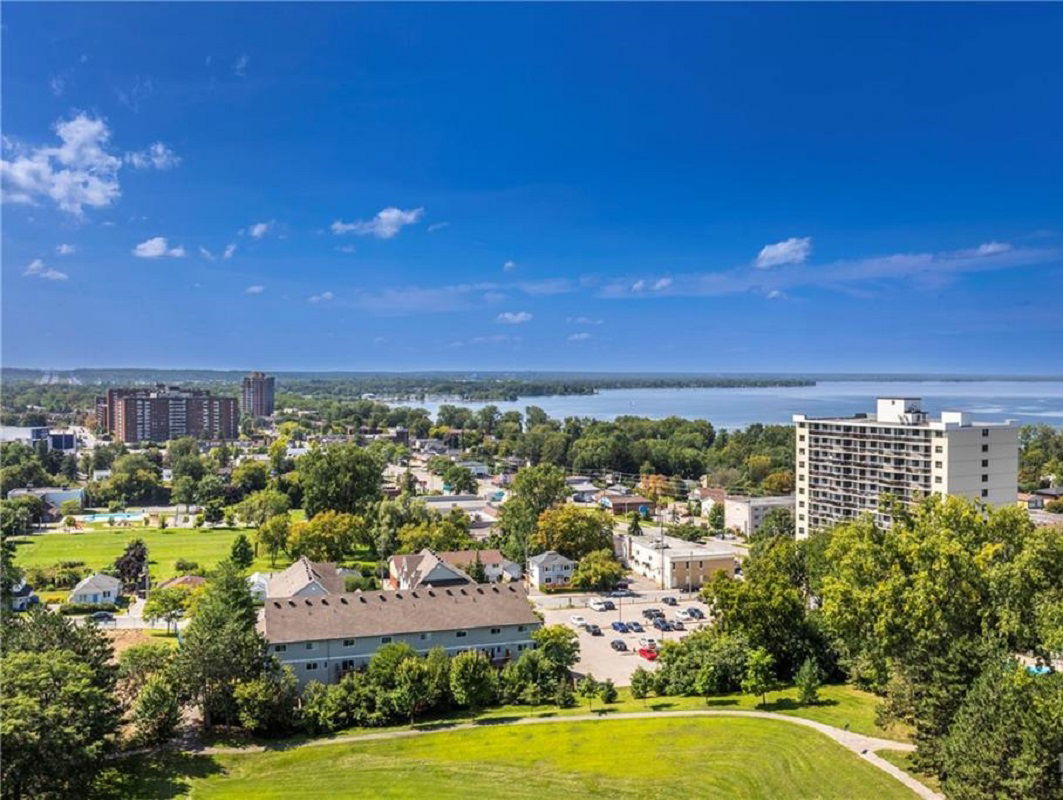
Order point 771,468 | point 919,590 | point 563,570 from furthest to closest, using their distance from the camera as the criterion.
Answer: point 771,468
point 563,570
point 919,590

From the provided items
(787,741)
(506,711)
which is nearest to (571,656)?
(506,711)

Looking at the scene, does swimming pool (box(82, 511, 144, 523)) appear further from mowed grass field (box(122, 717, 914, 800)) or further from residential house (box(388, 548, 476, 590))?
mowed grass field (box(122, 717, 914, 800))

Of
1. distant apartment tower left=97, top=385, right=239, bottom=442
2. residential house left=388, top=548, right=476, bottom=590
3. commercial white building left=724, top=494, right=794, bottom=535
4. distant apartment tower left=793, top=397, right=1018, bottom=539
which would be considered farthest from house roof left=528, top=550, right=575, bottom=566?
distant apartment tower left=97, top=385, right=239, bottom=442

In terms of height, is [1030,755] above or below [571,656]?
above

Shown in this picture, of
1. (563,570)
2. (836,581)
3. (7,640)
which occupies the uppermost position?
(836,581)


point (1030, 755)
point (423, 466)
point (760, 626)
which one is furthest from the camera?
point (423, 466)

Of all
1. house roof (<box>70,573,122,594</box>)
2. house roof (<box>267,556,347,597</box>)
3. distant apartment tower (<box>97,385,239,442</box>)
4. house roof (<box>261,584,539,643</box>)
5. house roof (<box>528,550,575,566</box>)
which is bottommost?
house roof (<box>70,573,122,594</box>)

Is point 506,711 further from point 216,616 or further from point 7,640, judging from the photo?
point 7,640
